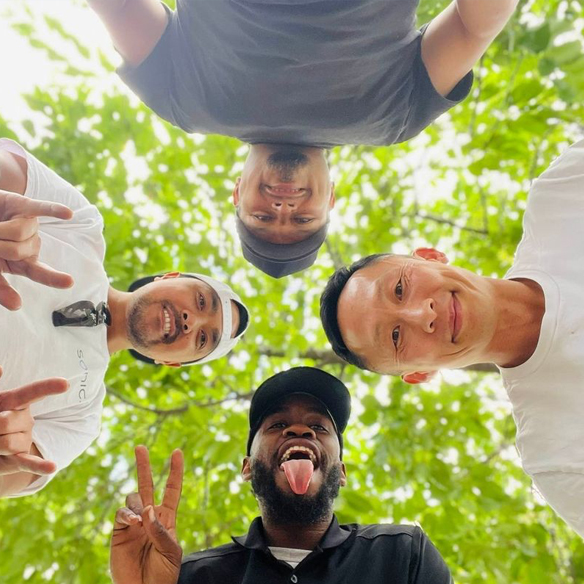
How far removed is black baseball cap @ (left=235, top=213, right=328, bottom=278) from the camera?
130 inches

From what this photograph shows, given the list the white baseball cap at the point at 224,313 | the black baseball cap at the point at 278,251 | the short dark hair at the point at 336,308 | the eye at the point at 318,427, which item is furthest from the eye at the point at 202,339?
the eye at the point at 318,427

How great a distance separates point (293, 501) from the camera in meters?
2.49

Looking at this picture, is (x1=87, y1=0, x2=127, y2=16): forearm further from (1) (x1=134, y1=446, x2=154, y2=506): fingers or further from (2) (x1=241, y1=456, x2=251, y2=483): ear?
(2) (x1=241, y1=456, x2=251, y2=483): ear

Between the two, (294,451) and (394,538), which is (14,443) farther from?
(394,538)

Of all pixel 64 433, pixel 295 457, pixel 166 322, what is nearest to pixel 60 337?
pixel 64 433

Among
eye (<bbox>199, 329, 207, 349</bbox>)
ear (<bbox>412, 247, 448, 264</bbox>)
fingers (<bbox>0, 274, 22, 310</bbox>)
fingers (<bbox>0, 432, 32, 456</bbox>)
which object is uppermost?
ear (<bbox>412, 247, 448, 264</bbox>)

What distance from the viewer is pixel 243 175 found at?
3.13m

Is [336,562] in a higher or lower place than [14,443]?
lower

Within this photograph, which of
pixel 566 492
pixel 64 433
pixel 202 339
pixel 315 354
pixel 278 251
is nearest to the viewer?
pixel 566 492

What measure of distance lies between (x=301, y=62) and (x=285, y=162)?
0.57 metres

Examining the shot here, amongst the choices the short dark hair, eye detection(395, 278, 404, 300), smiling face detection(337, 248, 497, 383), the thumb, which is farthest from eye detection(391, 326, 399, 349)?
the thumb

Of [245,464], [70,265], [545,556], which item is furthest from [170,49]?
[545,556]

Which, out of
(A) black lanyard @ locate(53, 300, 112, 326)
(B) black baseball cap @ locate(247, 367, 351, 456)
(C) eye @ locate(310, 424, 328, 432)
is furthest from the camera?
(B) black baseball cap @ locate(247, 367, 351, 456)

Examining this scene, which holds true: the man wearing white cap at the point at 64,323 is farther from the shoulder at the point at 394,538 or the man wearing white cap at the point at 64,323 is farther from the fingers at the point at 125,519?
the shoulder at the point at 394,538
